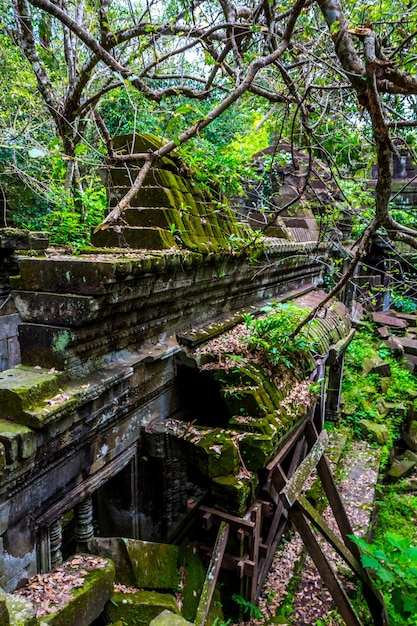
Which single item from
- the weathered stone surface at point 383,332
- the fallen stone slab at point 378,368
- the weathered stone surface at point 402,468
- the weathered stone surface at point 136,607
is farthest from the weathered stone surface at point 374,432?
the weathered stone surface at point 136,607

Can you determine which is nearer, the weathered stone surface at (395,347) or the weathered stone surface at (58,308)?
the weathered stone surface at (58,308)

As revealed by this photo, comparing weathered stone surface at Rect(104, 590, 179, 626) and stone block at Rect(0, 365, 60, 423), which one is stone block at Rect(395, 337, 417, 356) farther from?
stone block at Rect(0, 365, 60, 423)

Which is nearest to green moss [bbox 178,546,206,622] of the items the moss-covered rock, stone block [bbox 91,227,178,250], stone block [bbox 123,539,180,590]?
stone block [bbox 123,539,180,590]

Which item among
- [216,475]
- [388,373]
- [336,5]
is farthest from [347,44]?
[388,373]

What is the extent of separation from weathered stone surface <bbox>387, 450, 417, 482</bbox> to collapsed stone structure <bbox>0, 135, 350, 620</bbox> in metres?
5.70

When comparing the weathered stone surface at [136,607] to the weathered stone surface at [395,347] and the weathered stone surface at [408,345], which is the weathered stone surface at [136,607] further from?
the weathered stone surface at [408,345]

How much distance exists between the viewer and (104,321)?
300cm

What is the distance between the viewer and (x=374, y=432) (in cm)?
911

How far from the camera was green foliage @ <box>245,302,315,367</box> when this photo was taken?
437 centimetres

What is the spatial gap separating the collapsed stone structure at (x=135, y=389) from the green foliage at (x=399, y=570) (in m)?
1.54

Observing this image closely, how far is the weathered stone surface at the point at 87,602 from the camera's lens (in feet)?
7.41

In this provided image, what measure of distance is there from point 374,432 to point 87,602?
803cm

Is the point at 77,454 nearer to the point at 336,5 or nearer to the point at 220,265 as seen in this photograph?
the point at 220,265

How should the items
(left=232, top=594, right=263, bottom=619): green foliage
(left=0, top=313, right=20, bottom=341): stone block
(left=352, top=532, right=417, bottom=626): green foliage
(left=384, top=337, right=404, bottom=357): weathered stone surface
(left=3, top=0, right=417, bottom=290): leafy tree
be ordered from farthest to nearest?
1. (left=384, top=337, right=404, bottom=357): weathered stone surface
2. (left=0, top=313, right=20, bottom=341): stone block
3. (left=352, top=532, right=417, bottom=626): green foliage
4. (left=232, top=594, right=263, bottom=619): green foliage
5. (left=3, top=0, right=417, bottom=290): leafy tree
